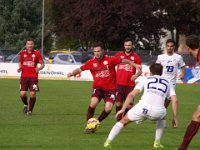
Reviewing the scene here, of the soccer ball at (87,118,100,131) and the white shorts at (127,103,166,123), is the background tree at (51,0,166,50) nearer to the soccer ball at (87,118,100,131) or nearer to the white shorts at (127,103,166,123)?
the soccer ball at (87,118,100,131)

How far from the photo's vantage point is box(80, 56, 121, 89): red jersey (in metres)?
13.7

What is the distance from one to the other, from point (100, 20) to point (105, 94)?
42.7 m

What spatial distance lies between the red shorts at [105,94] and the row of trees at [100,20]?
41775mm

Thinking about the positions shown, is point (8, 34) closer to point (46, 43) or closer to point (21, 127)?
point (46, 43)

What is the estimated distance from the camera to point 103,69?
13734 mm

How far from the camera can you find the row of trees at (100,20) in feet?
185

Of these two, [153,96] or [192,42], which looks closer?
[192,42]

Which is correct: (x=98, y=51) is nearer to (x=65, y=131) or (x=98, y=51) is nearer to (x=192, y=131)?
(x=65, y=131)

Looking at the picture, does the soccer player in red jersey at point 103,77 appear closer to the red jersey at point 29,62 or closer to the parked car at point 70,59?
the red jersey at point 29,62

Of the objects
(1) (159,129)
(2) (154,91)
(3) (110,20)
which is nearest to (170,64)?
(1) (159,129)

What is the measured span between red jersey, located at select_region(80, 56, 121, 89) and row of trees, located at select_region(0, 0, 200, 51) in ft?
137

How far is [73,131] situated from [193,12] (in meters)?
51.5

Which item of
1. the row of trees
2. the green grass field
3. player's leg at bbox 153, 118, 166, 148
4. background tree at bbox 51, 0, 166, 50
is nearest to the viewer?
player's leg at bbox 153, 118, 166, 148

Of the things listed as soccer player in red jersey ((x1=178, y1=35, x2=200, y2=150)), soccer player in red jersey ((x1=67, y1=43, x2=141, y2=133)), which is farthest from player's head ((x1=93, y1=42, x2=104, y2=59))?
soccer player in red jersey ((x1=178, y1=35, x2=200, y2=150))
